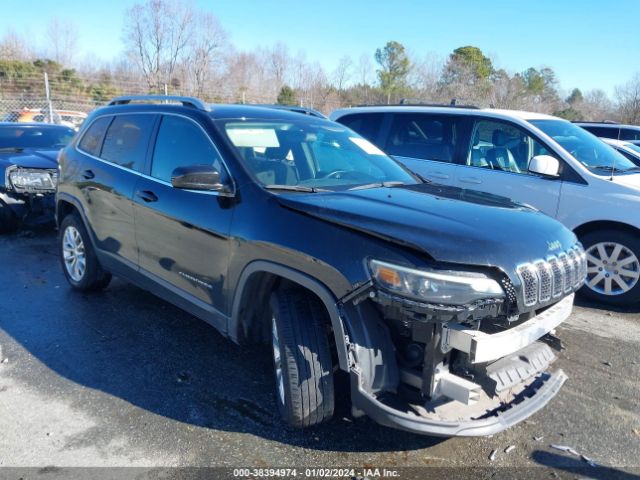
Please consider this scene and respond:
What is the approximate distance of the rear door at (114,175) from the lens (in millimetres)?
4184

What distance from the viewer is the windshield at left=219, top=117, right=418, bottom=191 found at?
3.44 meters

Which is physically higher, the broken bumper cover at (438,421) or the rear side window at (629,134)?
the rear side window at (629,134)

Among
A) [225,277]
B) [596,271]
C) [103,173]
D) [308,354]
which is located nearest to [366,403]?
[308,354]

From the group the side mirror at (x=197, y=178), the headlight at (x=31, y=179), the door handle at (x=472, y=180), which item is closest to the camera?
the side mirror at (x=197, y=178)

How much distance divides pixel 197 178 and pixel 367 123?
4.44 meters

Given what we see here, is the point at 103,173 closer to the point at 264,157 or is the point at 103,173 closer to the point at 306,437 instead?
the point at 264,157

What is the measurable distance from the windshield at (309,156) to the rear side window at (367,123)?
9.26 feet

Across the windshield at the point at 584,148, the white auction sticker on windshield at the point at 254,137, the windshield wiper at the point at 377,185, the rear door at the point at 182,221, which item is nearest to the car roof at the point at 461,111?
the windshield at the point at 584,148

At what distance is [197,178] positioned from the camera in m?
3.16

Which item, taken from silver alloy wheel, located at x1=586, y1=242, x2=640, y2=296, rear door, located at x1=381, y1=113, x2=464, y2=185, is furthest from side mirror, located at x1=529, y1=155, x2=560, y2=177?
rear door, located at x1=381, y1=113, x2=464, y2=185

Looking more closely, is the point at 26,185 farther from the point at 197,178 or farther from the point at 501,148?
the point at 501,148

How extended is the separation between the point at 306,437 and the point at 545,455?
4.36ft

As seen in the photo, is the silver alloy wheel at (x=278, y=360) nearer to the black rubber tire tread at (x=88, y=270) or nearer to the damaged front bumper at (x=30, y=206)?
the black rubber tire tread at (x=88, y=270)

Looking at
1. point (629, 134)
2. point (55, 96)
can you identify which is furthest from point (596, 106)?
point (55, 96)
